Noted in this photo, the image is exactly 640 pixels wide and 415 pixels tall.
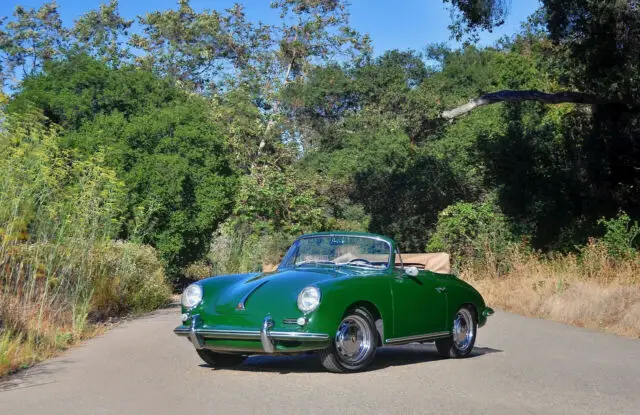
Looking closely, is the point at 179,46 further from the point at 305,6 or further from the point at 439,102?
the point at 439,102

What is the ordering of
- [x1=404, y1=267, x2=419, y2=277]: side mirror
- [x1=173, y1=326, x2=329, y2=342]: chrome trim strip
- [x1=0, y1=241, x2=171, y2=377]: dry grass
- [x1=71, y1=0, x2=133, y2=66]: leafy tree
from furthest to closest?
[x1=71, y1=0, x2=133, y2=66]: leafy tree → [x1=0, y1=241, x2=171, y2=377]: dry grass → [x1=404, y1=267, x2=419, y2=277]: side mirror → [x1=173, y1=326, x2=329, y2=342]: chrome trim strip

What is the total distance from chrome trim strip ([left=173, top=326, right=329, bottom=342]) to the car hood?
23 cm

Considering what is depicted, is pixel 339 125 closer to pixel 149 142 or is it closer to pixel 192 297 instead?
pixel 149 142

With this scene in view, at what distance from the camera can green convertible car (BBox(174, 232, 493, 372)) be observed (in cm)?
900

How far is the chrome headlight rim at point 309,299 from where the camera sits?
29.3 ft

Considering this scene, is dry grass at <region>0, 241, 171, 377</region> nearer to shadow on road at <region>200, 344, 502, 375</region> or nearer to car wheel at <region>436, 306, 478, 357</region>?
shadow on road at <region>200, 344, 502, 375</region>

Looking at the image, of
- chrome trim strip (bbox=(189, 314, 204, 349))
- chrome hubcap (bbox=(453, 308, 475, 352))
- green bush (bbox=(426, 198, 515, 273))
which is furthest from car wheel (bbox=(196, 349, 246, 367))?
green bush (bbox=(426, 198, 515, 273))

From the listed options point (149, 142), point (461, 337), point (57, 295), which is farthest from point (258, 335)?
point (149, 142)

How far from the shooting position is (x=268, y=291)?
9.42 metres

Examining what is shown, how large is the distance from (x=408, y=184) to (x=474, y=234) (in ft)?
24.5

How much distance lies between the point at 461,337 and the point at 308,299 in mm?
2876

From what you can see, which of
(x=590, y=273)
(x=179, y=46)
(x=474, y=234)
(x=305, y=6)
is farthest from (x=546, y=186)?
(x=179, y=46)

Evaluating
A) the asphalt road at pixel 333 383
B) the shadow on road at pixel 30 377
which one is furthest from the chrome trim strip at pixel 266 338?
the shadow on road at pixel 30 377

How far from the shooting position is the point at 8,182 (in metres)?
11.9
